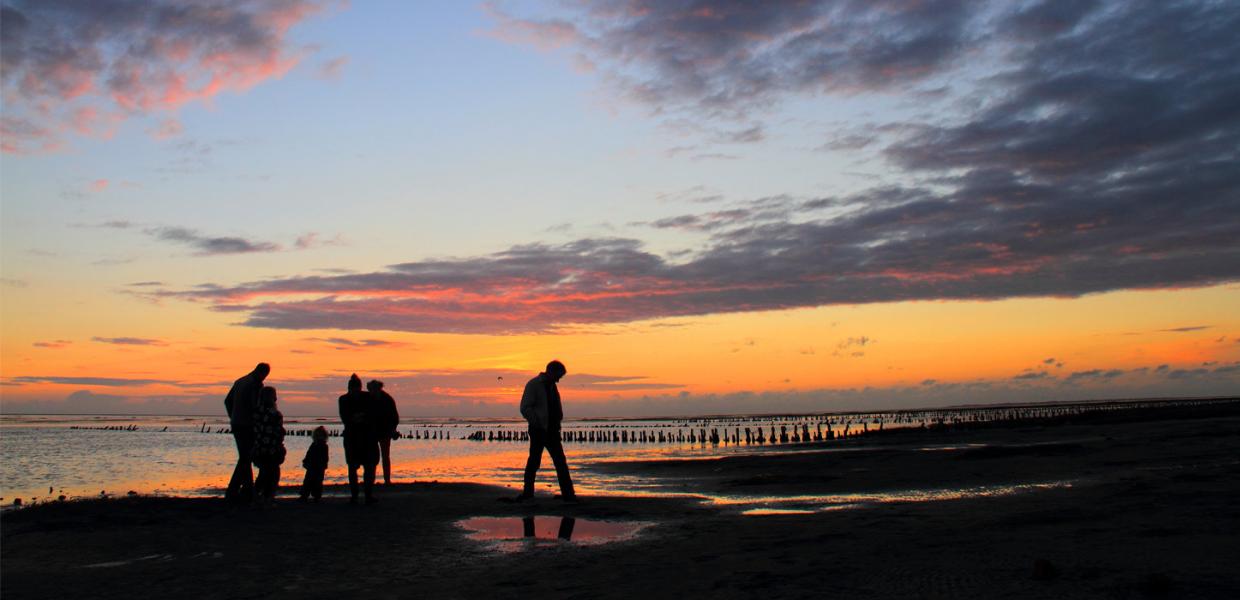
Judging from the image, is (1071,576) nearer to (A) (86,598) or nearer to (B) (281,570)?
(B) (281,570)

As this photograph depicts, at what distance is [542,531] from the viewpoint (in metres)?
9.99

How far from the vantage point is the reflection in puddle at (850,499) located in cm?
1209

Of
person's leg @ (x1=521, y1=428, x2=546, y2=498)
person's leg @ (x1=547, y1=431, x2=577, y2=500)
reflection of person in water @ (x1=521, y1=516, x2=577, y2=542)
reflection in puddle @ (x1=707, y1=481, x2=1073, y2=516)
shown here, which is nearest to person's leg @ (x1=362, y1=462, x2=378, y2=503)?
person's leg @ (x1=521, y1=428, x2=546, y2=498)

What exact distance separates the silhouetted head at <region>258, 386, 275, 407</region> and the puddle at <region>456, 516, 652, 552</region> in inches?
142

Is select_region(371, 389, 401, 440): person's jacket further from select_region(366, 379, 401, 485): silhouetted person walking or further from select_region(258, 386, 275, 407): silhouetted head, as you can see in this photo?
select_region(258, 386, 275, 407): silhouetted head

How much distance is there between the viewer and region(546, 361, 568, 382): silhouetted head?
12.9m

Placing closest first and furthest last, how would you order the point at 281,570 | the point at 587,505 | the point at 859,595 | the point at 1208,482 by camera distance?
the point at 859,595, the point at 281,570, the point at 1208,482, the point at 587,505

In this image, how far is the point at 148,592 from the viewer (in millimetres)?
6840

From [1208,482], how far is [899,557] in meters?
7.27

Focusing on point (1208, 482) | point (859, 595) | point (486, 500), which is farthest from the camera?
point (486, 500)

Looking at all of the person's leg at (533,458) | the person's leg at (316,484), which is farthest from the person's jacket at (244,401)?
the person's leg at (533,458)

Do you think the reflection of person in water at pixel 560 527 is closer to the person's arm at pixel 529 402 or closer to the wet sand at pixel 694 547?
the wet sand at pixel 694 547

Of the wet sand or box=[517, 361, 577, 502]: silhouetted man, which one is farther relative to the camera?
box=[517, 361, 577, 502]: silhouetted man

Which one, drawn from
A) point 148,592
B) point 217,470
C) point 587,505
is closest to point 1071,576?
point 148,592
